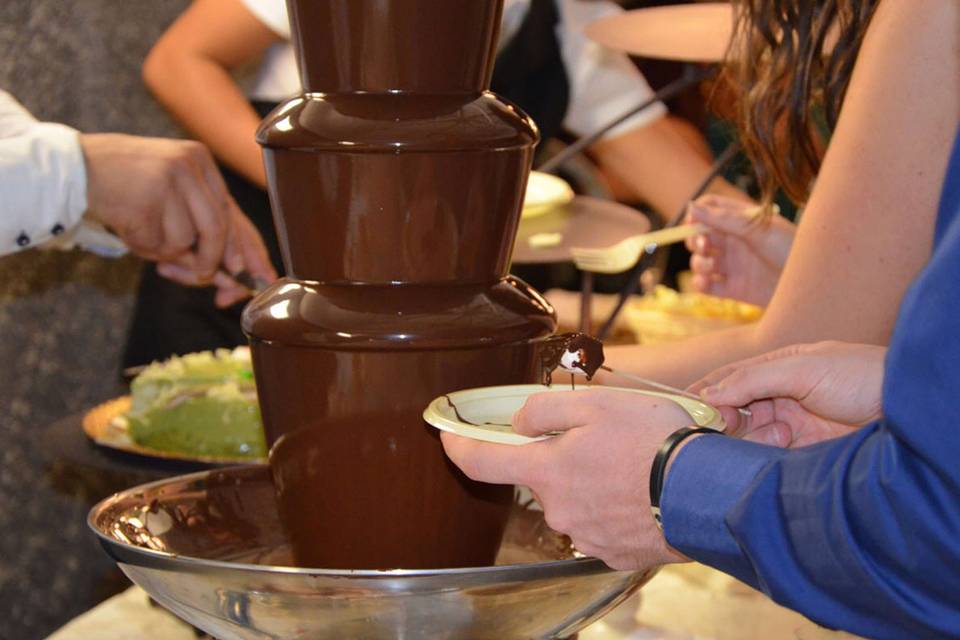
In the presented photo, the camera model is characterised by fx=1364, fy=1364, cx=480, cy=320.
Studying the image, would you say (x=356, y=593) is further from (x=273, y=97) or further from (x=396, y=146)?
(x=273, y=97)

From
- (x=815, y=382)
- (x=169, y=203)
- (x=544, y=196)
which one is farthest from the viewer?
(x=544, y=196)

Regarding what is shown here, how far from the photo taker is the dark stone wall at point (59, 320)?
2.52m

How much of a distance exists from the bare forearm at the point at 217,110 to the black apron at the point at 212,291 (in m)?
0.08

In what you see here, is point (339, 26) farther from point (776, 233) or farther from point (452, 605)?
point (776, 233)

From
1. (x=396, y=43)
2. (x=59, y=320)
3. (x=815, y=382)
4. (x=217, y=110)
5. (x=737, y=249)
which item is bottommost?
(x=59, y=320)

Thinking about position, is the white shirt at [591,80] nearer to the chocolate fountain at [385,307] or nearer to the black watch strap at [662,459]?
the chocolate fountain at [385,307]

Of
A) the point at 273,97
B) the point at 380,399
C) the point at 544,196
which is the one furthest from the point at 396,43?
the point at 273,97

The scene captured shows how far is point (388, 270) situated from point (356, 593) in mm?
203

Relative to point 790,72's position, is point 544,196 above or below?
below

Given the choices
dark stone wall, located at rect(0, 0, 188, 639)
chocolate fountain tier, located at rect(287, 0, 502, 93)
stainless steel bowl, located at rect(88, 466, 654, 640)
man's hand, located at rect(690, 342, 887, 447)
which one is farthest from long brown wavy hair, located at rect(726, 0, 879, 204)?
dark stone wall, located at rect(0, 0, 188, 639)

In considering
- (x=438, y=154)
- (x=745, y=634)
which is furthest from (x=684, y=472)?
(x=745, y=634)

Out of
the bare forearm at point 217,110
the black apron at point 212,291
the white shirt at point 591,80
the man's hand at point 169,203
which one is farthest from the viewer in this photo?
the white shirt at point 591,80

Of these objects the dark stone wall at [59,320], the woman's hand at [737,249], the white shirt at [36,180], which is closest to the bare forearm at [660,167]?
the woman's hand at [737,249]

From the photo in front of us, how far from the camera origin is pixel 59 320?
265 centimetres
